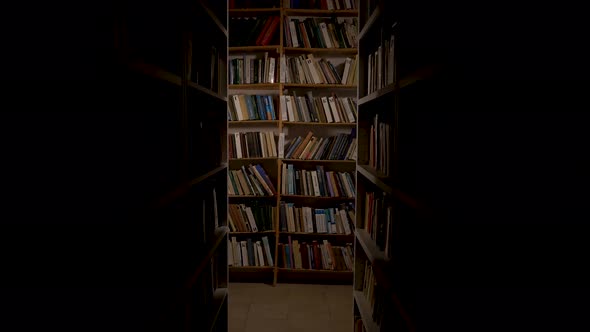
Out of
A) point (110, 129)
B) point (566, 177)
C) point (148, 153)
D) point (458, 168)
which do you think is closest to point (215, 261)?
point (148, 153)

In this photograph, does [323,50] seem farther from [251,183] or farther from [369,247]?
[369,247]

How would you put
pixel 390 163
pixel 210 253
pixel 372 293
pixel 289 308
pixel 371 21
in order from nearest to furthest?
pixel 390 163, pixel 210 253, pixel 371 21, pixel 372 293, pixel 289 308

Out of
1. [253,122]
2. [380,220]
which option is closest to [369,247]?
[380,220]

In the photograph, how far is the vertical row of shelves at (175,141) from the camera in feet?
4.04

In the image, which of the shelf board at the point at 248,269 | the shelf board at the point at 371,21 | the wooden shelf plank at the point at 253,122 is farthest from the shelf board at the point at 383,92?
the shelf board at the point at 248,269

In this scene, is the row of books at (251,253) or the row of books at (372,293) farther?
the row of books at (251,253)

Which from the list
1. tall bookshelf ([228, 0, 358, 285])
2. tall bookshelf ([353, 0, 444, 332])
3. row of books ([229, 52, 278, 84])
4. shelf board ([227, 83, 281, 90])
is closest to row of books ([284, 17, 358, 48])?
tall bookshelf ([228, 0, 358, 285])

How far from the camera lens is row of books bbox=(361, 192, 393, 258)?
1859 mm

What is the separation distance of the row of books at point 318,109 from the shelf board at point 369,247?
1316 millimetres

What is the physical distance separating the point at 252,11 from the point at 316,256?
196cm

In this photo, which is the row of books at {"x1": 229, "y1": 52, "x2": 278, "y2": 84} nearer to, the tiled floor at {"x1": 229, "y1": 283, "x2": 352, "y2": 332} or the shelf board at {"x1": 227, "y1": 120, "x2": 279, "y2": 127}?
the shelf board at {"x1": 227, "y1": 120, "x2": 279, "y2": 127}

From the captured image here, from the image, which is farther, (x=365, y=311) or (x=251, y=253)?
(x=251, y=253)

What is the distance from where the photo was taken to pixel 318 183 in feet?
12.2

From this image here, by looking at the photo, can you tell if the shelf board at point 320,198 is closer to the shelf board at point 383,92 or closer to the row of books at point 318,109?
the row of books at point 318,109
